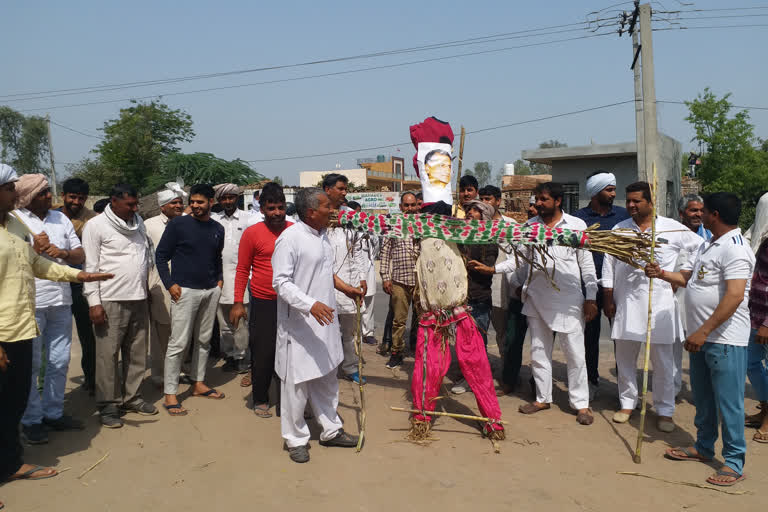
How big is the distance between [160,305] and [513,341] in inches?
138

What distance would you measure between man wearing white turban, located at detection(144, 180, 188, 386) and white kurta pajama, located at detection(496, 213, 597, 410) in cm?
329

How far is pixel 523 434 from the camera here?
4.32 meters

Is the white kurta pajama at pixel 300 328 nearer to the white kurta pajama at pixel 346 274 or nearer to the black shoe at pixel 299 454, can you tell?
the black shoe at pixel 299 454

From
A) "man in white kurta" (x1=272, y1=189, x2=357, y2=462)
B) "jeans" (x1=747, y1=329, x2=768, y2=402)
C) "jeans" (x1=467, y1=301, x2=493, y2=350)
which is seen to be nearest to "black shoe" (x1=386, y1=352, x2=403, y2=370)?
"jeans" (x1=467, y1=301, x2=493, y2=350)

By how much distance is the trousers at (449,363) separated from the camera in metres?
4.29

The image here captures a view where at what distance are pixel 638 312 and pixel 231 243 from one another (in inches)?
167

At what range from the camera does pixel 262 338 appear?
15.4 feet

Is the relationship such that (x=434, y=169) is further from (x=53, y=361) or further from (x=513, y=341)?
(x=53, y=361)

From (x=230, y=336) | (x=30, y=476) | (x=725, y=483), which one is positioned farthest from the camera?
(x=230, y=336)

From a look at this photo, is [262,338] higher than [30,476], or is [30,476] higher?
[262,338]

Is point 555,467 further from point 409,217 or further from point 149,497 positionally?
point 149,497

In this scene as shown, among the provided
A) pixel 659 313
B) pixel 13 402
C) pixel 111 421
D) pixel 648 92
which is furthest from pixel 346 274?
pixel 648 92

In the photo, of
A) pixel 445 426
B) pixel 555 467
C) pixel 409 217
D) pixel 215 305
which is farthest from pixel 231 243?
pixel 555 467

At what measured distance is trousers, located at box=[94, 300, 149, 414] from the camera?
4457 millimetres
